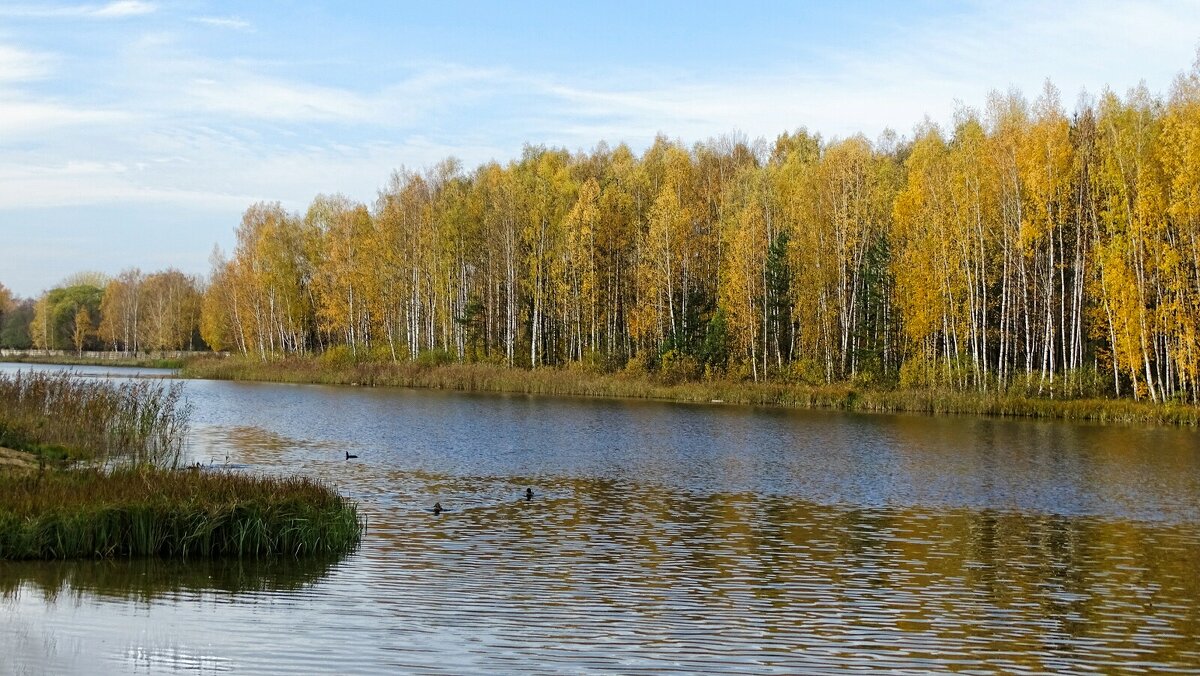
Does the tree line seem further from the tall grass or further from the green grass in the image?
the tall grass

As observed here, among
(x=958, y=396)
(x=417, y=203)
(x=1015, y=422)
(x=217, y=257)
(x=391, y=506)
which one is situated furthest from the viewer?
(x=217, y=257)

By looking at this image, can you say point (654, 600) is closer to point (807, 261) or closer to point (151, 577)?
point (151, 577)

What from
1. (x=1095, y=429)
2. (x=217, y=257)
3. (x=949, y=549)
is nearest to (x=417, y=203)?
(x=217, y=257)

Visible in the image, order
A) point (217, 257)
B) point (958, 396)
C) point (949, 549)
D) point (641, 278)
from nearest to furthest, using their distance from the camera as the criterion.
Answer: point (949, 549) < point (958, 396) < point (641, 278) < point (217, 257)

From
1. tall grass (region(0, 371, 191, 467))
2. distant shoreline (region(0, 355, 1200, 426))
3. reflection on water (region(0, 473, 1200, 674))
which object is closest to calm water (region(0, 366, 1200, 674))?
reflection on water (region(0, 473, 1200, 674))

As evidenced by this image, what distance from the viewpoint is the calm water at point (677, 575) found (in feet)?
39.2

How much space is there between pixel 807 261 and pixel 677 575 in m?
46.6

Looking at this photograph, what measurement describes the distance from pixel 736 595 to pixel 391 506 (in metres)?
9.48

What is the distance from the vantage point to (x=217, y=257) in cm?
10481

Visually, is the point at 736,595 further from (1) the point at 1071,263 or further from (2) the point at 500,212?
(2) the point at 500,212

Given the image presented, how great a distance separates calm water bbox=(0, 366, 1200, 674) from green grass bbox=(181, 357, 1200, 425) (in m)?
13.1

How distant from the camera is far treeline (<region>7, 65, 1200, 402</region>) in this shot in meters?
48.3

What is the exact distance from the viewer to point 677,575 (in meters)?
16.4

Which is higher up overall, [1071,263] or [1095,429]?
[1071,263]
